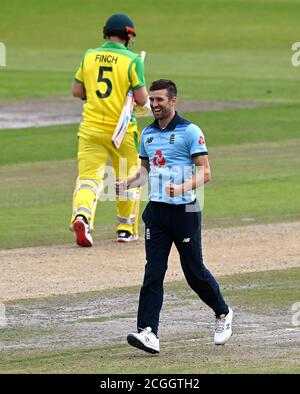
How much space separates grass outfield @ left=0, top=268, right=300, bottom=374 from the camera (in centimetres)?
982

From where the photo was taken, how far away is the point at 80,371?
31.6 feet

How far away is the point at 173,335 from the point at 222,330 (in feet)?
2.09

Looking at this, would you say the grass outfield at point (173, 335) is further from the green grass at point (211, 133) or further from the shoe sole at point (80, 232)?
the green grass at point (211, 133)

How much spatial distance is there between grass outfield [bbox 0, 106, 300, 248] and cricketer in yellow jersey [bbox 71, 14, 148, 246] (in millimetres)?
708

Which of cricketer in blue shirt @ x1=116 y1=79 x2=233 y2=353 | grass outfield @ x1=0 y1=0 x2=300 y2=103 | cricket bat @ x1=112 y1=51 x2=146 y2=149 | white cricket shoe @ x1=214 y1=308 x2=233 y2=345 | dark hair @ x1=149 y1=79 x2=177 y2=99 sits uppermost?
grass outfield @ x1=0 y1=0 x2=300 y2=103

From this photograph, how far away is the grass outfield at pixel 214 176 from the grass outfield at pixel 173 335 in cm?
336

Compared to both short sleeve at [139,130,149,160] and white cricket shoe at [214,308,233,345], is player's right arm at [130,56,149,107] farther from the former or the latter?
white cricket shoe at [214,308,233,345]

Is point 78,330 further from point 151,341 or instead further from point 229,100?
point 229,100

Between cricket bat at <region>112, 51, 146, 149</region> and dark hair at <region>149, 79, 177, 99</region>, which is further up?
cricket bat at <region>112, 51, 146, 149</region>

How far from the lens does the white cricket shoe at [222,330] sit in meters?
10.6

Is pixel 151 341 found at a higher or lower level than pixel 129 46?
lower

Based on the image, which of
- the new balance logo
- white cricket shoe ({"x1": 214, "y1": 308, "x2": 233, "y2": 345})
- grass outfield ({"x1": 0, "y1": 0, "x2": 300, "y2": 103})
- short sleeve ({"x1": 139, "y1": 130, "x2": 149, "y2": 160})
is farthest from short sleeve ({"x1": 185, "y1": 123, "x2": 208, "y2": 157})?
grass outfield ({"x1": 0, "y1": 0, "x2": 300, "y2": 103})
